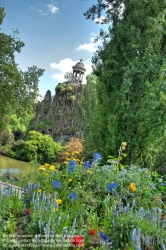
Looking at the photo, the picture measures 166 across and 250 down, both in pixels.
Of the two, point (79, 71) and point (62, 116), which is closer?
point (62, 116)

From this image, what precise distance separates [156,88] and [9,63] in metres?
7.33

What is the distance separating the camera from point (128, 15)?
311 inches

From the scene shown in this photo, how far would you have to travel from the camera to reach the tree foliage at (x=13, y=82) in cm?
1177

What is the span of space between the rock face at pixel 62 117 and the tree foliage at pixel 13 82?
12.1 m

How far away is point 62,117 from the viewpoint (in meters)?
26.1

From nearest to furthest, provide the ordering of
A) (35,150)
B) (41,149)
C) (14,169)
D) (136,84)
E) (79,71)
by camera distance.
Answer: (136,84) → (14,169) → (35,150) → (41,149) → (79,71)

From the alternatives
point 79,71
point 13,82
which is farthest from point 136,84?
point 79,71

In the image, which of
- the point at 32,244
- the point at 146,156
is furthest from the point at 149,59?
the point at 32,244

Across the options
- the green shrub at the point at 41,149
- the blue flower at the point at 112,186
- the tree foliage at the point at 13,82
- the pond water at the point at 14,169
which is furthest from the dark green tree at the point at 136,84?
the green shrub at the point at 41,149

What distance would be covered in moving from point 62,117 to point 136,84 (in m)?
18.7

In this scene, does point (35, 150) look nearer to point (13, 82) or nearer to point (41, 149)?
point (41, 149)

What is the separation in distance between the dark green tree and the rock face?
16.8 meters

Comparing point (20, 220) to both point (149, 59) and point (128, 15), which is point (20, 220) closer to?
point (149, 59)

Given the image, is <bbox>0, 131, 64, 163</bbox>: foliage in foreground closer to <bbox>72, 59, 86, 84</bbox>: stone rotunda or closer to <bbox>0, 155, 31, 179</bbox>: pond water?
<bbox>0, 155, 31, 179</bbox>: pond water
